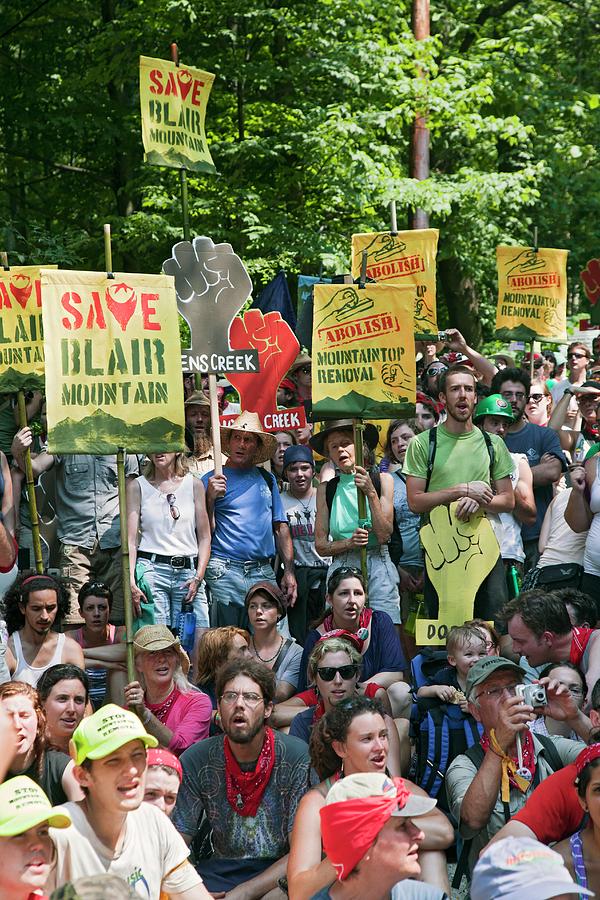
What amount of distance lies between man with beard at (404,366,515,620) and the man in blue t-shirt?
3.64 feet

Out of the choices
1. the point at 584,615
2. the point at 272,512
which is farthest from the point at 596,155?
the point at 584,615

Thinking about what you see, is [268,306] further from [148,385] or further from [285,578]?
[148,385]

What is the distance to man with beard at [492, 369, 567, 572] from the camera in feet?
26.3

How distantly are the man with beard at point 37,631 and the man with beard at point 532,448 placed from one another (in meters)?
2.83

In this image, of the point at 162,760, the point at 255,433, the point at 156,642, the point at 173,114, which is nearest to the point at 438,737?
the point at 162,760

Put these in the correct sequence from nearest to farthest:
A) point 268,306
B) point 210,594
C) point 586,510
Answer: point 586,510, point 210,594, point 268,306

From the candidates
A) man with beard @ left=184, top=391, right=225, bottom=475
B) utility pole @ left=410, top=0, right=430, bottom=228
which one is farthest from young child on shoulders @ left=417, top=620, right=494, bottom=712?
utility pole @ left=410, top=0, right=430, bottom=228

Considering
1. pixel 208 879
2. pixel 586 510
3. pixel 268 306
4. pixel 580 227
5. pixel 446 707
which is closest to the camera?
pixel 208 879

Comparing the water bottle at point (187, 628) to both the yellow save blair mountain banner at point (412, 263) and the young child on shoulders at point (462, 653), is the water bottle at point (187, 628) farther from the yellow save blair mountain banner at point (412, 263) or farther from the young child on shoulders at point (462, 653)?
the yellow save blair mountain banner at point (412, 263)

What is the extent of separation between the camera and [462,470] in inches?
279

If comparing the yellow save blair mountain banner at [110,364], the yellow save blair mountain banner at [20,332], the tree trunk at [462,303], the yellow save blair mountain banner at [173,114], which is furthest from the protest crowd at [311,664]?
the tree trunk at [462,303]

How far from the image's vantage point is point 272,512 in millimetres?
7969

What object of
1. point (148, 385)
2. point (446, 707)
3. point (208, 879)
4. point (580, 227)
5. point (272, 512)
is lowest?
point (208, 879)

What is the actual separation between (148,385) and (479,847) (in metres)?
2.79
